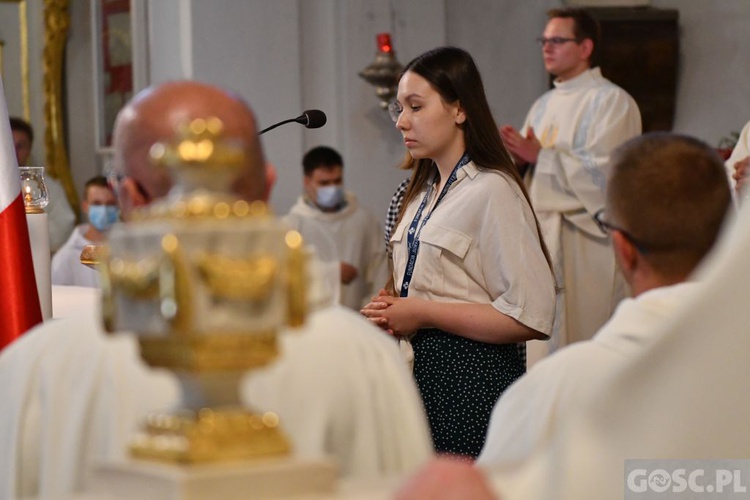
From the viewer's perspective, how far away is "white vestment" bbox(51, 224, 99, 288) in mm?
7724

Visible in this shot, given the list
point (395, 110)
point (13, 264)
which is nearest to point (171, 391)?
point (13, 264)

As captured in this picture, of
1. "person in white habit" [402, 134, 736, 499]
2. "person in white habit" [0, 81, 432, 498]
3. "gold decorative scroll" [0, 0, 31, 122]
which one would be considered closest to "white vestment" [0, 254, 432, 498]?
"person in white habit" [0, 81, 432, 498]

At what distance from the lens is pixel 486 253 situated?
4.14m

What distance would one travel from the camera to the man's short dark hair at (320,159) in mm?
9023

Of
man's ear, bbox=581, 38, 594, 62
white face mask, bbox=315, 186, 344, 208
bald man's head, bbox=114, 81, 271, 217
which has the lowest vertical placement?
white face mask, bbox=315, 186, 344, 208

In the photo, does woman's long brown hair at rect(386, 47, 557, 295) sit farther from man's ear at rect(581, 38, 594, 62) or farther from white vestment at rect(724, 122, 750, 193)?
man's ear at rect(581, 38, 594, 62)

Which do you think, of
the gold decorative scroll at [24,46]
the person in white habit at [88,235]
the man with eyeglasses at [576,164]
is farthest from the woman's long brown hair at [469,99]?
the gold decorative scroll at [24,46]

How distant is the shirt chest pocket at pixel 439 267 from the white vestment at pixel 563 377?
1.60 metres

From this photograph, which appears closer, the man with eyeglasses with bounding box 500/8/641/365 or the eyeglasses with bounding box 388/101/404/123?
the eyeglasses with bounding box 388/101/404/123

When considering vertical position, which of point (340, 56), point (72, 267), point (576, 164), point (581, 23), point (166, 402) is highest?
point (581, 23)

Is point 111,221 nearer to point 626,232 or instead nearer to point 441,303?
point 441,303

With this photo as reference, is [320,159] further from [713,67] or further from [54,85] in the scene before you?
[54,85]

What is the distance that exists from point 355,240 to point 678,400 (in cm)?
827

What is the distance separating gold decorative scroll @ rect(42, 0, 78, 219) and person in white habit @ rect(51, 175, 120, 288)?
118 inches
